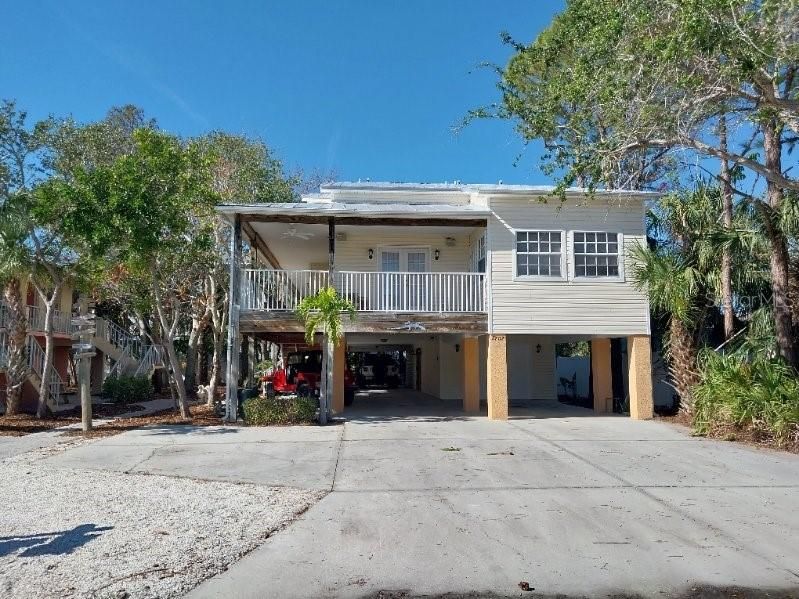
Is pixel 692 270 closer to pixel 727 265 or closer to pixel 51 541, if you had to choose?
pixel 727 265

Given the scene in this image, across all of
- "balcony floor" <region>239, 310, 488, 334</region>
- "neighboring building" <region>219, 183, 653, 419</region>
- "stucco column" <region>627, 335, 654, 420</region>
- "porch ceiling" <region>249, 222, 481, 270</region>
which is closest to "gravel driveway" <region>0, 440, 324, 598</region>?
"balcony floor" <region>239, 310, 488, 334</region>

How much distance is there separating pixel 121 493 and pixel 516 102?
1167 centimetres

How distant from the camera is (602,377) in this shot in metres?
18.0

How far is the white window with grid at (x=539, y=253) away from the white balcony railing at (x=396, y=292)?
111 cm

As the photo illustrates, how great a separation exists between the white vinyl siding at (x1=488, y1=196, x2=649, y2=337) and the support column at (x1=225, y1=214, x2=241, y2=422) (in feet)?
19.7

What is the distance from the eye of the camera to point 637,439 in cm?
1225

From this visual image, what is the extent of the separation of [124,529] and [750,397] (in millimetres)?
10663

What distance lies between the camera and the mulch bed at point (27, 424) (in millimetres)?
13748

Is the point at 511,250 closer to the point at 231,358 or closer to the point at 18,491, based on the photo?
the point at 231,358

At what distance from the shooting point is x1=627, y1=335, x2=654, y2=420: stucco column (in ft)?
51.1

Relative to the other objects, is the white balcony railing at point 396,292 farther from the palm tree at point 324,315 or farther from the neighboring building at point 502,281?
the palm tree at point 324,315

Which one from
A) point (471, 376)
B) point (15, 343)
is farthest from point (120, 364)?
point (471, 376)

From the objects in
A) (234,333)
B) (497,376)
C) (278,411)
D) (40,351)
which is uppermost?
(234,333)

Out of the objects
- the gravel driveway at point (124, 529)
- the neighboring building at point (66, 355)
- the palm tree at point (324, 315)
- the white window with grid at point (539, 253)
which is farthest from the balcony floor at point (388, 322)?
the neighboring building at point (66, 355)
